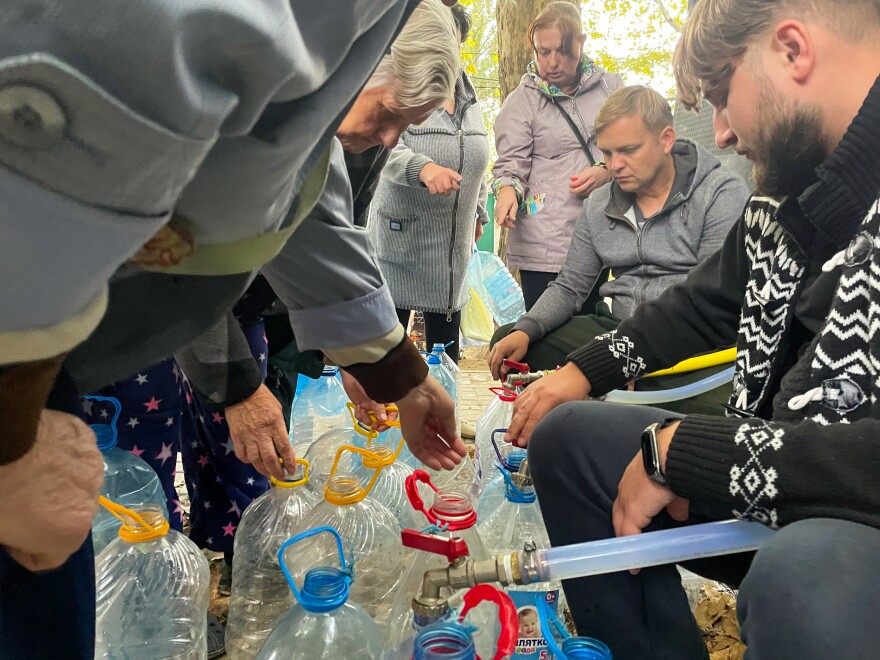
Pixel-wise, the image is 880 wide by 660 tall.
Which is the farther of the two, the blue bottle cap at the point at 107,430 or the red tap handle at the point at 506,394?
the red tap handle at the point at 506,394

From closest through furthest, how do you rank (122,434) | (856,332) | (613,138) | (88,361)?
(88,361)
(856,332)
(122,434)
(613,138)

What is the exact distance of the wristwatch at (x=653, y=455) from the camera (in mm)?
885

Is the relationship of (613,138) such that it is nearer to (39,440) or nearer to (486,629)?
(486,629)

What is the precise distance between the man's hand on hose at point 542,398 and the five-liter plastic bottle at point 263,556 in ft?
1.62

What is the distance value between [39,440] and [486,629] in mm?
816

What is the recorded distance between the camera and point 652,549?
0.89m

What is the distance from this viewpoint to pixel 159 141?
353 mm

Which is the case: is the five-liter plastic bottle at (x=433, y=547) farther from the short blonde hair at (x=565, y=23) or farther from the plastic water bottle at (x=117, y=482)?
the short blonde hair at (x=565, y=23)

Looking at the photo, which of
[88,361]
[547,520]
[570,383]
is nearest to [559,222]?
[570,383]

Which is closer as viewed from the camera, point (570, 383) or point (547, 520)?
point (547, 520)

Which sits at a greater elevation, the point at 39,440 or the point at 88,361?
the point at 39,440

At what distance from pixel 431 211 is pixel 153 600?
174 centimetres

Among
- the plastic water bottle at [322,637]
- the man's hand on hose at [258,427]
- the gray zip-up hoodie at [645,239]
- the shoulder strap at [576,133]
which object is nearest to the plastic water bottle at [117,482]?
the man's hand on hose at [258,427]

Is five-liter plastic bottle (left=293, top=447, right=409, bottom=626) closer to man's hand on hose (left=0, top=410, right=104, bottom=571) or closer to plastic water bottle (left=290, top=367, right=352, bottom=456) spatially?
man's hand on hose (left=0, top=410, right=104, bottom=571)
